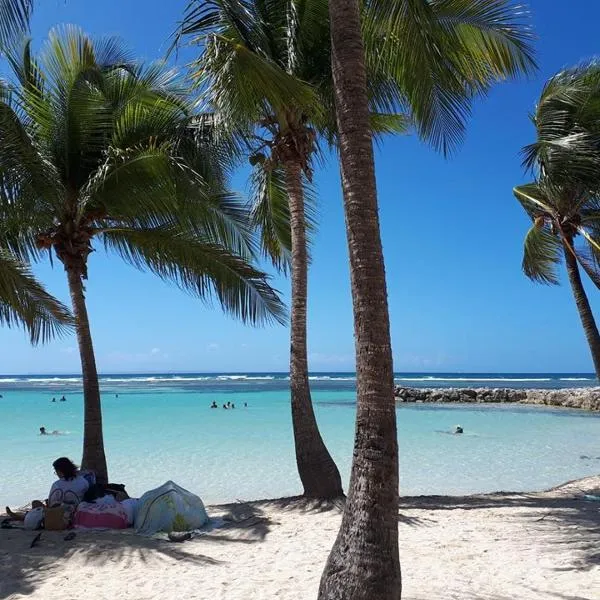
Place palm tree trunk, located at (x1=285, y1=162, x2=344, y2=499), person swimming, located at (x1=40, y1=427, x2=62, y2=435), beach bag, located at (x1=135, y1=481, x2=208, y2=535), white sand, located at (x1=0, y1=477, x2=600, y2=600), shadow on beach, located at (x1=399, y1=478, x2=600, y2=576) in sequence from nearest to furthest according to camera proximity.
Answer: white sand, located at (x1=0, y1=477, x2=600, y2=600) → shadow on beach, located at (x1=399, y1=478, x2=600, y2=576) → beach bag, located at (x1=135, y1=481, x2=208, y2=535) → palm tree trunk, located at (x1=285, y1=162, x2=344, y2=499) → person swimming, located at (x1=40, y1=427, x2=62, y2=435)

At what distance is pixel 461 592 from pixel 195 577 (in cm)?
233

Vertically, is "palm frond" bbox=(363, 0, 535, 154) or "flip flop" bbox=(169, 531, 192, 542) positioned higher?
"palm frond" bbox=(363, 0, 535, 154)

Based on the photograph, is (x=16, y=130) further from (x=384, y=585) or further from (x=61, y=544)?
(x=384, y=585)

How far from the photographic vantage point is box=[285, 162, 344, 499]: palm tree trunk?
27.8 ft

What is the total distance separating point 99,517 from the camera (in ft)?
24.0

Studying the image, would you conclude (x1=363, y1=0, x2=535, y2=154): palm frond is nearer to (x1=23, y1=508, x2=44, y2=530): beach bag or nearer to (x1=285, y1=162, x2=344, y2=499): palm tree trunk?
(x1=285, y1=162, x2=344, y2=499): palm tree trunk

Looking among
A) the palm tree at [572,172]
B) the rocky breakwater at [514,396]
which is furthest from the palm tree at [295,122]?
the rocky breakwater at [514,396]

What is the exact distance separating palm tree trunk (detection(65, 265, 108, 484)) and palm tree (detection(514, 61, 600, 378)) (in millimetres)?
7890

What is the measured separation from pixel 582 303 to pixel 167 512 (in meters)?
8.73

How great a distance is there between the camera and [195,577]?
18.1 ft

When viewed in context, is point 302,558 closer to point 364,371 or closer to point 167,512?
point 167,512

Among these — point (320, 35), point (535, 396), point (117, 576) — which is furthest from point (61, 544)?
point (535, 396)

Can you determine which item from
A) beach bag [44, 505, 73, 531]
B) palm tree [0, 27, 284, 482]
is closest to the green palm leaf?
palm tree [0, 27, 284, 482]

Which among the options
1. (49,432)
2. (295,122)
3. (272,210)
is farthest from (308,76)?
(49,432)
